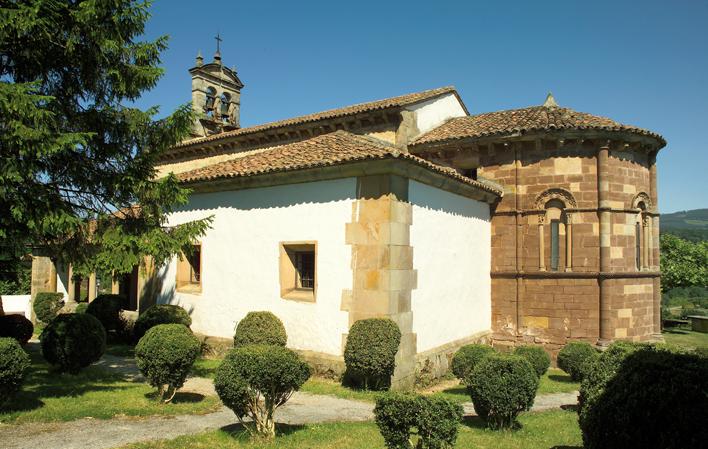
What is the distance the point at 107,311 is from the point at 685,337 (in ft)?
99.5

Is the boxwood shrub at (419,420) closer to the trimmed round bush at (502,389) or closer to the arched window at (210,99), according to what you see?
the trimmed round bush at (502,389)

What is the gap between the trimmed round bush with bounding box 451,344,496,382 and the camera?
36.3 feet

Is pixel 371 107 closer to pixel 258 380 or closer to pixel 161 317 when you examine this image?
pixel 161 317

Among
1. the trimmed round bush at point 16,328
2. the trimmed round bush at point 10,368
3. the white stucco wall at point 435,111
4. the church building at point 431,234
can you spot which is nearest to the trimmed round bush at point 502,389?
the church building at point 431,234

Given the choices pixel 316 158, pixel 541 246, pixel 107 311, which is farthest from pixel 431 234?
pixel 107 311

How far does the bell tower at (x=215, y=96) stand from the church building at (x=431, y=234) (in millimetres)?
7611

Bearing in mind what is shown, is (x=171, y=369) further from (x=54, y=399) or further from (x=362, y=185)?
(x=362, y=185)

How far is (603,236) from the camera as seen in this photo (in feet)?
46.1

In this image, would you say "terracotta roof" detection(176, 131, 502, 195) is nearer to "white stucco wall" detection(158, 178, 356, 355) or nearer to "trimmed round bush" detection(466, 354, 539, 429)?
"white stucco wall" detection(158, 178, 356, 355)

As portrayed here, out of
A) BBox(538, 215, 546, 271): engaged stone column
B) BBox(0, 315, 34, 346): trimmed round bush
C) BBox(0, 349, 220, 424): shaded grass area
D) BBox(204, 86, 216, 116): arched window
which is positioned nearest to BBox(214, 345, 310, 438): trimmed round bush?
BBox(0, 349, 220, 424): shaded grass area

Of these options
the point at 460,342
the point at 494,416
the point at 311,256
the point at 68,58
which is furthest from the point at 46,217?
the point at 460,342

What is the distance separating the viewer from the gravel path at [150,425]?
268 inches

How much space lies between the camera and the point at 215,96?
24.1 m

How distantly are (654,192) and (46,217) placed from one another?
1615 cm
